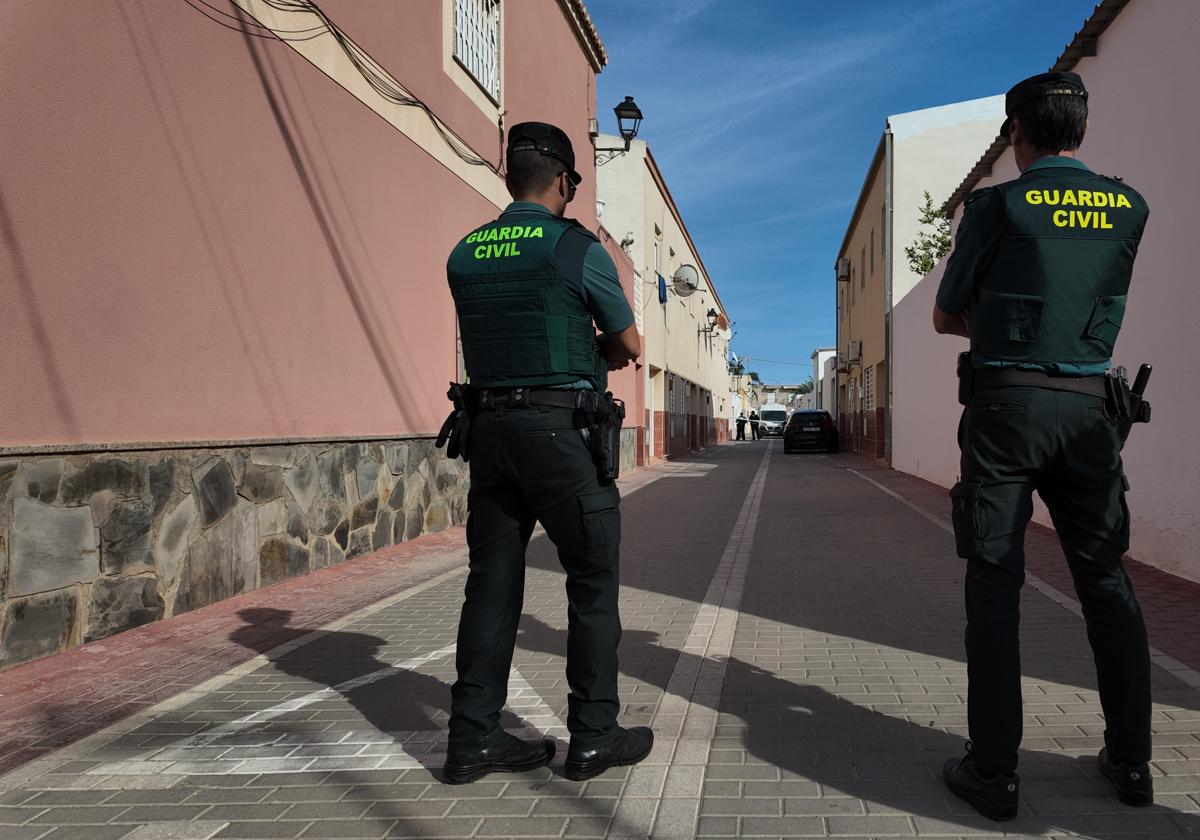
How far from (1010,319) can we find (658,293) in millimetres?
23773

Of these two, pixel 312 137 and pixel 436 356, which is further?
pixel 436 356

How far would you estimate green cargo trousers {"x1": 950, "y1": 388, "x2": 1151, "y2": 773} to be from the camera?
8.78 ft

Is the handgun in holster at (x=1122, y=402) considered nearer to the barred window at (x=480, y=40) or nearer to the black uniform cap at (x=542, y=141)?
the black uniform cap at (x=542, y=141)

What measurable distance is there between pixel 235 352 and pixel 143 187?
1.32 m

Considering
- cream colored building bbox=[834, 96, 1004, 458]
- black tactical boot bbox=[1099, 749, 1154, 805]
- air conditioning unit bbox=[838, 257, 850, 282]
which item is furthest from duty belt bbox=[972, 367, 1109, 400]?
air conditioning unit bbox=[838, 257, 850, 282]

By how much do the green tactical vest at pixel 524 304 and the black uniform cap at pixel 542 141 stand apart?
0.24 metres

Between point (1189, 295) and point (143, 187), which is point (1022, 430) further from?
point (143, 187)

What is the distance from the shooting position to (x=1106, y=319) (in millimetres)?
2721

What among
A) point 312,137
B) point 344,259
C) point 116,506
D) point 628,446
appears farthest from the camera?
point 628,446

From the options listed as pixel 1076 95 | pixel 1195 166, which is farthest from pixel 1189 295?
pixel 1076 95

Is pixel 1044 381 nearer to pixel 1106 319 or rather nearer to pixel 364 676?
pixel 1106 319

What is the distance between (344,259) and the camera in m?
8.19

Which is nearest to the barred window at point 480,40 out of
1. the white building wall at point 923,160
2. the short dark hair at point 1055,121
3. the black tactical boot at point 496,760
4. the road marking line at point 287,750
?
the road marking line at point 287,750

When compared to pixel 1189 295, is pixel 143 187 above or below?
above
